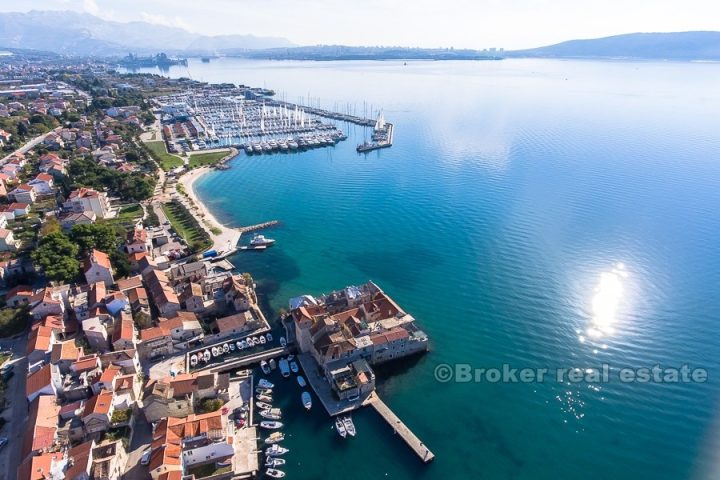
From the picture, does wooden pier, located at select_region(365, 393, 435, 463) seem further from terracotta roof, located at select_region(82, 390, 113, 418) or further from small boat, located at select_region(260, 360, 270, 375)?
terracotta roof, located at select_region(82, 390, 113, 418)

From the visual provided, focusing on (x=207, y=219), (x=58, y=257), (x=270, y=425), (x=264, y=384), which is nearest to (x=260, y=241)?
(x=207, y=219)

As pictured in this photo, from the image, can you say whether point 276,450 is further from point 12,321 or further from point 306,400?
point 12,321

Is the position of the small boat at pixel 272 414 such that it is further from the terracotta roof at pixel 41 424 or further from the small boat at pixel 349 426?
the terracotta roof at pixel 41 424

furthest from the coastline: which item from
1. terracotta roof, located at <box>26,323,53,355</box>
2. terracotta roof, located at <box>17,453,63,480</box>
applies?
terracotta roof, located at <box>17,453,63,480</box>

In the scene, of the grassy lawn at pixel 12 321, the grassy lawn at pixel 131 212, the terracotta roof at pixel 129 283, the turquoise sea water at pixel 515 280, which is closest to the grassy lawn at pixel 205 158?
the turquoise sea water at pixel 515 280

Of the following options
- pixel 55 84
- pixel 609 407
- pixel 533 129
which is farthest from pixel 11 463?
pixel 55 84

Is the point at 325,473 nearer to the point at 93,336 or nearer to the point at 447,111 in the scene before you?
the point at 93,336
